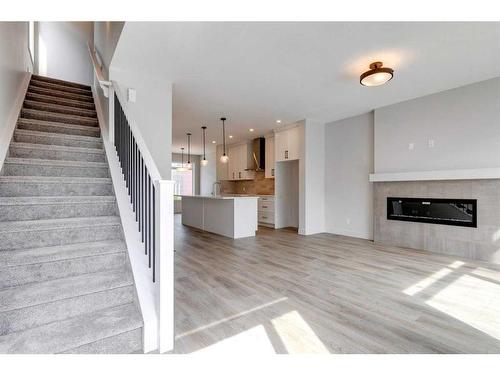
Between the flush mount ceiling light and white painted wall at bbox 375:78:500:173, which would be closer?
the flush mount ceiling light

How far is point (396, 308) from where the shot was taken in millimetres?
2207

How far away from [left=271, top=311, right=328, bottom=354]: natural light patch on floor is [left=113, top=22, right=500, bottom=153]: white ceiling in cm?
265

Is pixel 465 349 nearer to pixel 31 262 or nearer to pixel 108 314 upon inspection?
pixel 108 314

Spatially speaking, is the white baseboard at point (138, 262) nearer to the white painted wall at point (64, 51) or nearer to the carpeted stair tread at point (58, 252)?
the carpeted stair tread at point (58, 252)

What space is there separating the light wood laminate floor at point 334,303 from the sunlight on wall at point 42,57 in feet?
19.3

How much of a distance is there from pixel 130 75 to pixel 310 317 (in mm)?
3635

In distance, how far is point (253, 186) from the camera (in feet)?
27.1

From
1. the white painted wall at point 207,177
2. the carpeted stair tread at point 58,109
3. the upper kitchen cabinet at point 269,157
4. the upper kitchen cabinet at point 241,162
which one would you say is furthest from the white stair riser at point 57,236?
the white painted wall at point 207,177

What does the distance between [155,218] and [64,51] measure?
729cm

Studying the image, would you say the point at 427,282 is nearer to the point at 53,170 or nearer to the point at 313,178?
the point at 313,178

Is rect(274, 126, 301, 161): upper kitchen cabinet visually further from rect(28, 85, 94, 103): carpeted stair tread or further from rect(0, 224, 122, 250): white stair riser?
rect(0, 224, 122, 250): white stair riser

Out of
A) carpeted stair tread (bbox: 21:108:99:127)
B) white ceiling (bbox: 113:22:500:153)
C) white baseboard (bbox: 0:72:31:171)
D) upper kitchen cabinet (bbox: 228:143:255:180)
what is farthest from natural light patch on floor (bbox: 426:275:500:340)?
upper kitchen cabinet (bbox: 228:143:255:180)

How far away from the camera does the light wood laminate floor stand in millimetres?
1717

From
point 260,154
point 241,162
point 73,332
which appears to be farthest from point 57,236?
point 241,162
